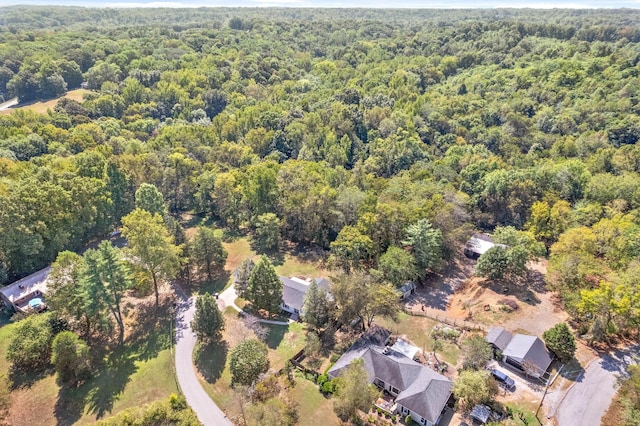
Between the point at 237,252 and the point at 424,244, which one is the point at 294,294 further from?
the point at 424,244

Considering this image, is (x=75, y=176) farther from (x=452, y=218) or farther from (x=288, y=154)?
(x=452, y=218)

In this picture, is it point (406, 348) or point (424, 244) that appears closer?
point (406, 348)

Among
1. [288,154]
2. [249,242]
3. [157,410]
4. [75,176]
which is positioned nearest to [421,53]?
[288,154]

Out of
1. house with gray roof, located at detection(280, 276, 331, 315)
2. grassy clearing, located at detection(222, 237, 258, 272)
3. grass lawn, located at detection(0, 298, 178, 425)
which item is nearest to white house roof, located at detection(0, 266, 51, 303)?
grass lawn, located at detection(0, 298, 178, 425)

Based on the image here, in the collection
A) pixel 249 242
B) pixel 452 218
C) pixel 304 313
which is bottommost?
pixel 249 242

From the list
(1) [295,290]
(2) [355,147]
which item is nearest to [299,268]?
(1) [295,290]

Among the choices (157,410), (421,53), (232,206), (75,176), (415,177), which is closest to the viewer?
(157,410)

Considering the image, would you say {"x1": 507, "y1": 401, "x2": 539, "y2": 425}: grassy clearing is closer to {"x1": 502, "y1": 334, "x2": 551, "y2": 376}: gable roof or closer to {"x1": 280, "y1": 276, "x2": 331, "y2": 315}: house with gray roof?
{"x1": 502, "y1": 334, "x2": 551, "y2": 376}: gable roof

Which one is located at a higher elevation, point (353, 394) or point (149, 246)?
point (149, 246)
